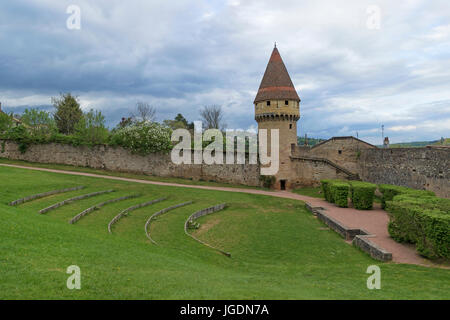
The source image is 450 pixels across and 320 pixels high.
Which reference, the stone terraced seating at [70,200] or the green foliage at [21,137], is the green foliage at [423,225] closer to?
the stone terraced seating at [70,200]

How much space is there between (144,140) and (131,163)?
3112 millimetres

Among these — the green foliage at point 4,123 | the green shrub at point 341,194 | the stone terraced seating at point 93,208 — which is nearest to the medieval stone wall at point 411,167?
the green shrub at point 341,194

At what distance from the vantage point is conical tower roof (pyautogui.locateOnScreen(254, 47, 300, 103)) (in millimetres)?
32688

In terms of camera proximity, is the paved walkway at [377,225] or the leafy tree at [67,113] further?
the leafy tree at [67,113]

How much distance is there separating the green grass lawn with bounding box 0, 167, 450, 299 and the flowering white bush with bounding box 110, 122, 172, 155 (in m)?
13.9

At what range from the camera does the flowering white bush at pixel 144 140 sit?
34.4 meters

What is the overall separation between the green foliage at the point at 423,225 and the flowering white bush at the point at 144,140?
24.8 m

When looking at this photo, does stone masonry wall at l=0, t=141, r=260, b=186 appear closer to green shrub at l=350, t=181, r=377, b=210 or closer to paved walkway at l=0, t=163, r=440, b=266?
paved walkway at l=0, t=163, r=440, b=266

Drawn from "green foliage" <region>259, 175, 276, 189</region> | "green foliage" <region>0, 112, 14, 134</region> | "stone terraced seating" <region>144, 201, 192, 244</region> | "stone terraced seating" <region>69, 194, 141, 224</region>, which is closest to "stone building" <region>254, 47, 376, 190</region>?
"green foliage" <region>259, 175, 276, 189</region>

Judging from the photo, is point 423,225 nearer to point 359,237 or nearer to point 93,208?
point 359,237

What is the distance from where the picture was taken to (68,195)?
20.2 m

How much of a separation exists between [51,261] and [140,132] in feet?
93.0
